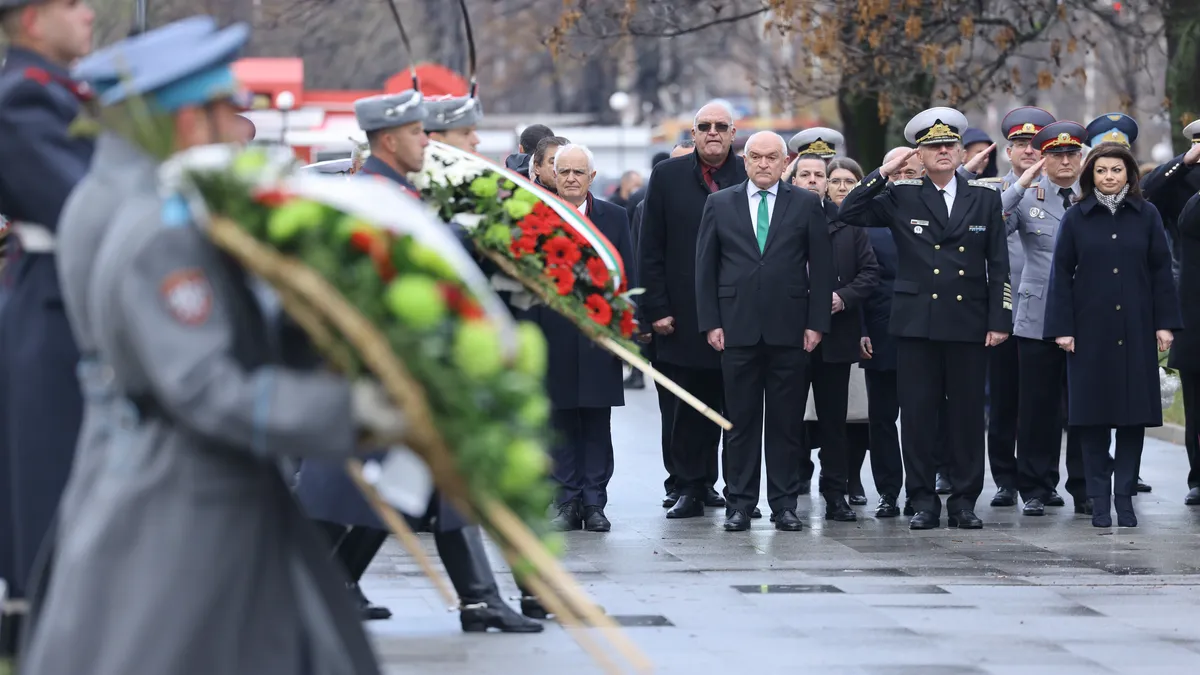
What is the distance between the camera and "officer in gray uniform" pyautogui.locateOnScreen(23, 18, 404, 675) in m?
4.24

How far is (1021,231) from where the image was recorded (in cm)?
1250

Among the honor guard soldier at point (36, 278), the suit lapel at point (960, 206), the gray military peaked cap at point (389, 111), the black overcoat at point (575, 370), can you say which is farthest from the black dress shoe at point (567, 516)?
the honor guard soldier at point (36, 278)

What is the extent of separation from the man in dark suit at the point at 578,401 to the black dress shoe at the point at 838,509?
132cm

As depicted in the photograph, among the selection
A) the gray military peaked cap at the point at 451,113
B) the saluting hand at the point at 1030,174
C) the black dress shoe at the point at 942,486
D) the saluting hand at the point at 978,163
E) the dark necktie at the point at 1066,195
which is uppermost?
the gray military peaked cap at the point at 451,113

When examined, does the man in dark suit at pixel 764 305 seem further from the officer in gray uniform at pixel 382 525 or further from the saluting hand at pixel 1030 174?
the officer in gray uniform at pixel 382 525

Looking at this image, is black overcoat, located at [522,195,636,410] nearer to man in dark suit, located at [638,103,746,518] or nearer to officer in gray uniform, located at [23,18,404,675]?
man in dark suit, located at [638,103,746,518]

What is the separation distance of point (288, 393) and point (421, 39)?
48772 millimetres

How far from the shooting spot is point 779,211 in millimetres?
11359

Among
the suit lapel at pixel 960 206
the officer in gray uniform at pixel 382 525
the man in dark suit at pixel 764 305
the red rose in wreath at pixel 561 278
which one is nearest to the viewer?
the officer in gray uniform at pixel 382 525

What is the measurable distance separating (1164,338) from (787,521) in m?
2.26

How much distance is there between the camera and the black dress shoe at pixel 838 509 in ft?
38.9

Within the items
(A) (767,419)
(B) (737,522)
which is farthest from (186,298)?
(A) (767,419)

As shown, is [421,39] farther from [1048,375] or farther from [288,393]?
[288,393]

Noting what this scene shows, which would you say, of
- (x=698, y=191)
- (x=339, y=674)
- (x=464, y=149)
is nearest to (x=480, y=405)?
(x=339, y=674)
